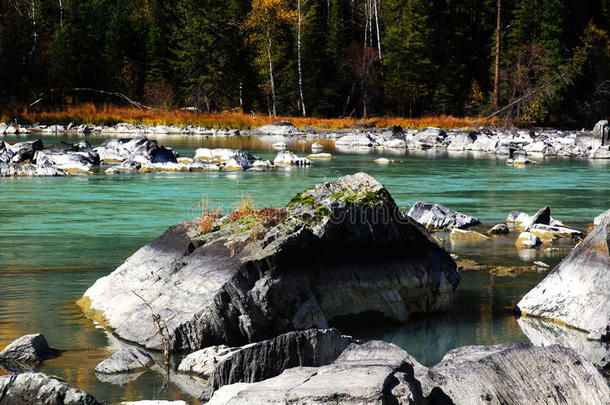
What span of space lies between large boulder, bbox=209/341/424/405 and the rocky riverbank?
25957 millimetres

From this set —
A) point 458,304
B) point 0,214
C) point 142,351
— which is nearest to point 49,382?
point 142,351

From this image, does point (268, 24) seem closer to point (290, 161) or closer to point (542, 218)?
point (290, 161)

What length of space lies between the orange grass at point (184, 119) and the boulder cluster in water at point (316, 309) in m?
42.4

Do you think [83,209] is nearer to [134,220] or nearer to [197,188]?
[134,220]

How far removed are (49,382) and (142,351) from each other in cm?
144

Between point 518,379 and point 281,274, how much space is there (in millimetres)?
2777

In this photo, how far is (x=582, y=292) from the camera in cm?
743

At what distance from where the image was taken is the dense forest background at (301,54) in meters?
58.8

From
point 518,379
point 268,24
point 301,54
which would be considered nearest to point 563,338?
point 518,379

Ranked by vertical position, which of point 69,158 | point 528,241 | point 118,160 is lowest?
point 528,241

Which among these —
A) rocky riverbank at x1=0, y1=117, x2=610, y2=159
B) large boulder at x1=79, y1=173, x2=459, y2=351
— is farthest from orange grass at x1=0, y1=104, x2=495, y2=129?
large boulder at x1=79, y1=173, x2=459, y2=351

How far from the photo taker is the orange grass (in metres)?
52.1

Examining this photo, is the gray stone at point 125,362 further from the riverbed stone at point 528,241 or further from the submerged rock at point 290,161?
the submerged rock at point 290,161

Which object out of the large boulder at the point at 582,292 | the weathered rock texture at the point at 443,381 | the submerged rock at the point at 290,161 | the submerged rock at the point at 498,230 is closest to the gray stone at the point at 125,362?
the weathered rock texture at the point at 443,381
